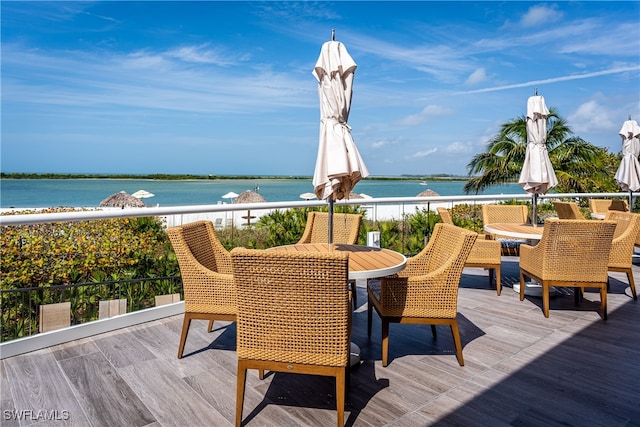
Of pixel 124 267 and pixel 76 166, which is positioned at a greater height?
pixel 76 166

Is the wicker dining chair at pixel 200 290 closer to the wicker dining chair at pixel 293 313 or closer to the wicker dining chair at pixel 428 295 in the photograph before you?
the wicker dining chair at pixel 293 313

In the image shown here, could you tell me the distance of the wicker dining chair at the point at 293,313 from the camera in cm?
181

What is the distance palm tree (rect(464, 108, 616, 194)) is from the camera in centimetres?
1238

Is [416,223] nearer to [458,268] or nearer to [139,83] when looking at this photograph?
[458,268]

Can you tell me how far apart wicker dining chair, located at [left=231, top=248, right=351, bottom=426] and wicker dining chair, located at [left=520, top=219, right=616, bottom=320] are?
8.55 ft

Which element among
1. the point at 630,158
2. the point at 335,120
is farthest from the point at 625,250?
the point at 630,158

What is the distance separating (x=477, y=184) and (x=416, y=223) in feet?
28.8

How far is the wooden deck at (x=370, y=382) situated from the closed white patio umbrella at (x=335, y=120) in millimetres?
1338

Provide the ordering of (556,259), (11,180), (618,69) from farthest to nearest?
(11,180)
(618,69)
(556,259)

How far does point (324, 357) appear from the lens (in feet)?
6.27

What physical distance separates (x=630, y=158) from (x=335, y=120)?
6.66 meters

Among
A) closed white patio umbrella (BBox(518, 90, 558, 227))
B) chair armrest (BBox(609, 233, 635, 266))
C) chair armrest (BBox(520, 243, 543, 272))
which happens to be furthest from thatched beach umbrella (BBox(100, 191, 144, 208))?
chair armrest (BBox(609, 233, 635, 266))

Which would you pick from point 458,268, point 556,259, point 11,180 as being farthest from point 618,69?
point 11,180

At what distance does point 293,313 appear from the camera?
1.88m
